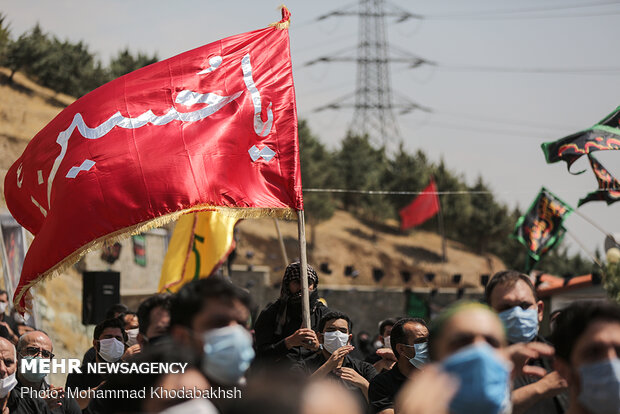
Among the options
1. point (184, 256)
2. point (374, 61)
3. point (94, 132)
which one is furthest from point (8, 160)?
point (374, 61)

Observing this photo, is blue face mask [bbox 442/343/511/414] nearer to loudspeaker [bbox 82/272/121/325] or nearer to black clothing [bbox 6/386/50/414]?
black clothing [bbox 6/386/50/414]

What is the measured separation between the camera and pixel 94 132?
699cm

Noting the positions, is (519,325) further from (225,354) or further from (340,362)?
(340,362)

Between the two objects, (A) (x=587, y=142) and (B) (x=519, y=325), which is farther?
(A) (x=587, y=142)

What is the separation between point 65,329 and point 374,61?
147 feet

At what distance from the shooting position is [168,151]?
6801 millimetres

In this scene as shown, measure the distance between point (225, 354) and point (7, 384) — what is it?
2.83 meters

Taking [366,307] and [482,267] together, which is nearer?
[366,307]

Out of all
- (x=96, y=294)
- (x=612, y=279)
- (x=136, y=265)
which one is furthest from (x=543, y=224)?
(x=136, y=265)

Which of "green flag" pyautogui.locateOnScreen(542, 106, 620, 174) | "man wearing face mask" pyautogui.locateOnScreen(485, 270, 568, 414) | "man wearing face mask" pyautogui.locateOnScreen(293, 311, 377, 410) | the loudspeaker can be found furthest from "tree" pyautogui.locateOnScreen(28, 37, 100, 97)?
"man wearing face mask" pyautogui.locateOnScreen(485, 270, 568, 414)

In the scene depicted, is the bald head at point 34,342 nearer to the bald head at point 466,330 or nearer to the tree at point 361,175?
the bald head at point 466,330

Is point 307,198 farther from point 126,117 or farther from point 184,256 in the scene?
point 126,117

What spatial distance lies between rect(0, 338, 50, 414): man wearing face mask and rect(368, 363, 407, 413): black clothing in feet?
7.23

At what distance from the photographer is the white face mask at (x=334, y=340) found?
20.9 feet
